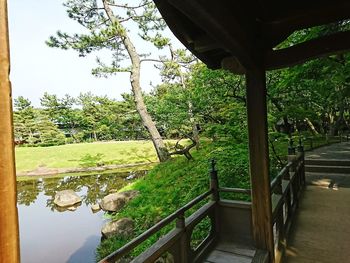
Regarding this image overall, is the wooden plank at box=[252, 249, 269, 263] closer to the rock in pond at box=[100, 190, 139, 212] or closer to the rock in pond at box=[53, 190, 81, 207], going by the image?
the rock in pond at box=[100, 190, 139, 212]

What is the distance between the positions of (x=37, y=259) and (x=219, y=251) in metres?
5.89

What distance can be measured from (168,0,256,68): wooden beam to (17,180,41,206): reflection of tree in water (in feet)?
46.2

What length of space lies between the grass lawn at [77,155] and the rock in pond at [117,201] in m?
10.9

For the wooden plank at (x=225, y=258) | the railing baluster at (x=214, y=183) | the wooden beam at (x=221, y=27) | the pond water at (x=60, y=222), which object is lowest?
the pond water at (x=60, y=222)

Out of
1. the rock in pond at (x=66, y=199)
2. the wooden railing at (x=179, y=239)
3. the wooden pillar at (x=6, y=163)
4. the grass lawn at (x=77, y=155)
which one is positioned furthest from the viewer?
the grass lawn at (x=77, y=155)

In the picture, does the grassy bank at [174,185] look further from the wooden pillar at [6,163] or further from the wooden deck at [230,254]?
the wooden pillar at [6,163]

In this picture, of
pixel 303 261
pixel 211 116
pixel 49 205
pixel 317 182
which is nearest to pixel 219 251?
pixel 303 261

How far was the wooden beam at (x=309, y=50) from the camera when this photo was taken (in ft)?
7.93

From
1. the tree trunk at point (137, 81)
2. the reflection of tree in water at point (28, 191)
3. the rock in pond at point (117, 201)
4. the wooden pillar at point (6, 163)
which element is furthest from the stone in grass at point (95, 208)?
the wooden pillar at point (6, 163)

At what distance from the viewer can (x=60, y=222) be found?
1012 cm

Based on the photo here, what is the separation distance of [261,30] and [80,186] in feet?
Result: 51.6

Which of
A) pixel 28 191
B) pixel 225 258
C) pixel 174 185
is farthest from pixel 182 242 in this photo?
pixel 28 191

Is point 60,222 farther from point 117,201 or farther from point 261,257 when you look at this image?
point 261,257

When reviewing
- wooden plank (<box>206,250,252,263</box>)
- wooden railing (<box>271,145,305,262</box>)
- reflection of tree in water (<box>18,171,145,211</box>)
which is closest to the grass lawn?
reflection of tree in water (<box>18,171,145,211</box>)
